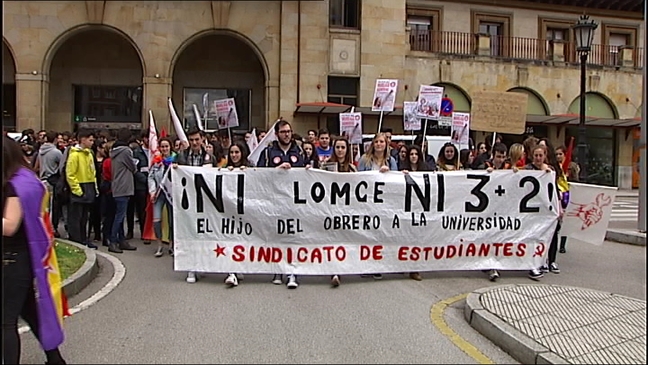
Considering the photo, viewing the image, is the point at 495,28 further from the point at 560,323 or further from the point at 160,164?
the point at 560,323

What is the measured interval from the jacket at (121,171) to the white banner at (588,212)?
6.85m

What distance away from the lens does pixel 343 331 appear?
236 inches

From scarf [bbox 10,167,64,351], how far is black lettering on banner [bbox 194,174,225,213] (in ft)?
12.0

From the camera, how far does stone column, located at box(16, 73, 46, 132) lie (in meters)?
24.2

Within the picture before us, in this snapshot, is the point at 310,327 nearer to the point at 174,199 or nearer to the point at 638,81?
the point at 174,199

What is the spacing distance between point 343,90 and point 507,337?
72.0 ft

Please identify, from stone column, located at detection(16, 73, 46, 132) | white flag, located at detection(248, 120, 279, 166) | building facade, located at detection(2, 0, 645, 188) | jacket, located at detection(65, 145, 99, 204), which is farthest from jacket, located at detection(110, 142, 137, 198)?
stone column, located at detection(16, 73, 46, 132)

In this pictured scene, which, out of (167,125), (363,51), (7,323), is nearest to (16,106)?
(167,125)

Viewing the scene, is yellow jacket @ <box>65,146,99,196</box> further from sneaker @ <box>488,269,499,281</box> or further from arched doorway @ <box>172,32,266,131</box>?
arched doorway @ <box>172,32,266,131</box>

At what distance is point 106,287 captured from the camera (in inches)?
311

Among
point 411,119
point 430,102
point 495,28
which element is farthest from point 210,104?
point 430,102

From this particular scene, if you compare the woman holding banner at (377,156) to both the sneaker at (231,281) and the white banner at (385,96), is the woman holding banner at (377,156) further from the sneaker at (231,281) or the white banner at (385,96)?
the white banner at (385,96)

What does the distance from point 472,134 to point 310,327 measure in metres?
24.0

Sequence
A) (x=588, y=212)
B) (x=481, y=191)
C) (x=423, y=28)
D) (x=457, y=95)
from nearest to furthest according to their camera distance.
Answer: (x=481, y=191)
(x=588, y=212)
(x=457, y=95)
(x=423, y=28)
